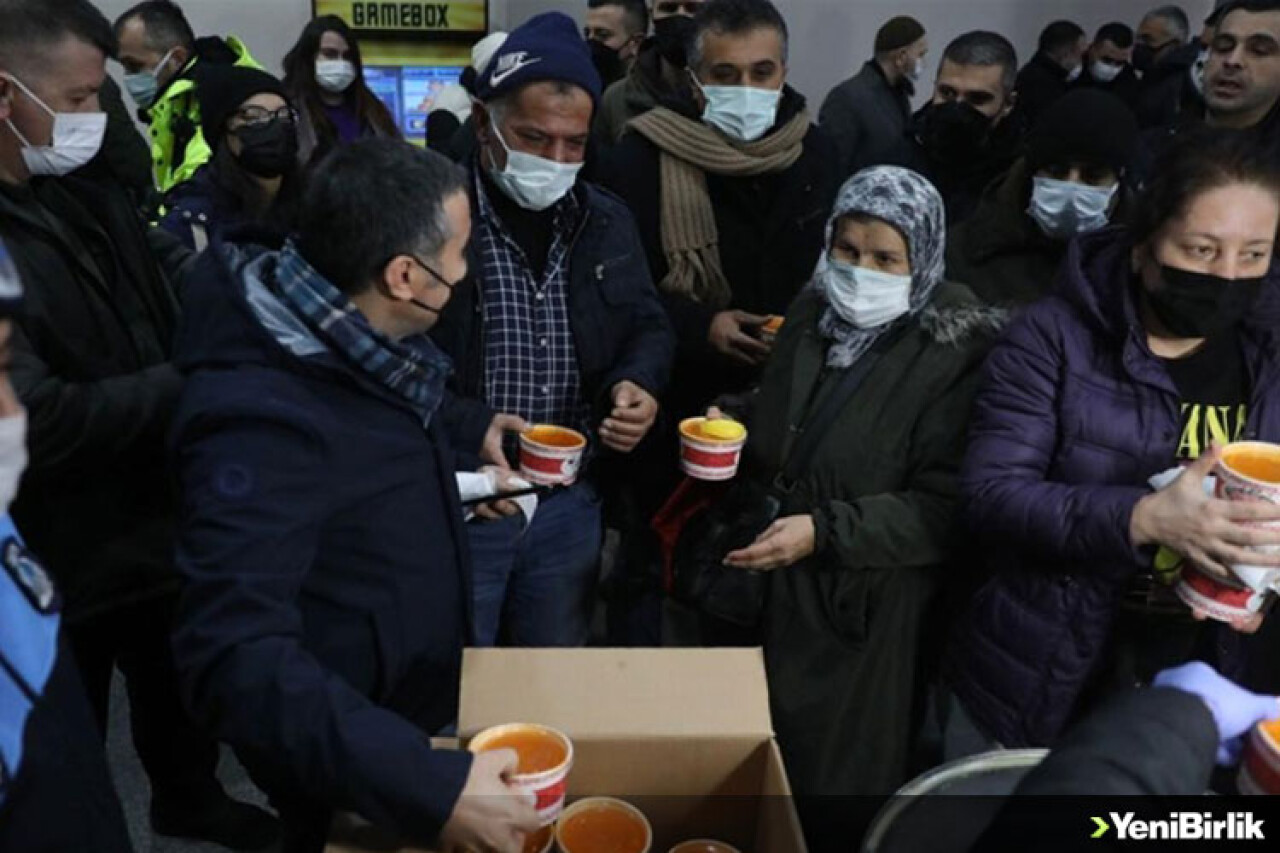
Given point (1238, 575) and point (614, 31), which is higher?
point (614, 31)

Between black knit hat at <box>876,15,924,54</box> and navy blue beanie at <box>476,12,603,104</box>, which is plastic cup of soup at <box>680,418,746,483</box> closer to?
navy blue beanie at <box>476,12,603,104</box>

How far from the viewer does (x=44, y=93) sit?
6.59 ft

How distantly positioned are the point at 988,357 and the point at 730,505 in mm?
635

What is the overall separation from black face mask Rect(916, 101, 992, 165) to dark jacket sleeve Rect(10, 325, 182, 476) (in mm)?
2801

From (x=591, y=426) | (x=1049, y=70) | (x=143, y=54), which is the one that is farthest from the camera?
(x=1049, y=70)

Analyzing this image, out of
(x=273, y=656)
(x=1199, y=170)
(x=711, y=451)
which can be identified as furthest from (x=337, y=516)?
(x=1199, y=170)

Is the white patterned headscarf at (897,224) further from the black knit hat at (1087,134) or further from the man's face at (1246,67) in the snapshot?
the man's face at (1246,67)

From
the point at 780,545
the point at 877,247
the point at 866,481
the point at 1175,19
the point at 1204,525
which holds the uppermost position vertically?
the point at 1175,19

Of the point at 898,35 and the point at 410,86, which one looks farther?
the point at 410,86

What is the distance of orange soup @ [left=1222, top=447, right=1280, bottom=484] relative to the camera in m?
1.53

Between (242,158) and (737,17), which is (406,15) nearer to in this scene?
(242,158)

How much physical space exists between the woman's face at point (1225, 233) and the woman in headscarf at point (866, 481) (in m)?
0.40

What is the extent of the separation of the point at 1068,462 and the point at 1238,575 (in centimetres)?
39

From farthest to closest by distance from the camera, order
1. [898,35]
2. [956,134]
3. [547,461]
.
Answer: [898,35] → [956,134] → [547,461]
